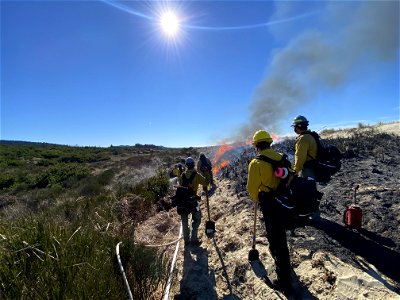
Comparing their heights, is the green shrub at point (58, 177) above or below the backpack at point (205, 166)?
below

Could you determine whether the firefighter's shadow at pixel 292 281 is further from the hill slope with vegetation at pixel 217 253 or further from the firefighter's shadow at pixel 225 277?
the firefighter's shadow at pixel 225 277

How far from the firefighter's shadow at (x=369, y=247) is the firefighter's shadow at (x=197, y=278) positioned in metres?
2.38

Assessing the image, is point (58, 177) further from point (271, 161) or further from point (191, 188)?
point (271, 161)

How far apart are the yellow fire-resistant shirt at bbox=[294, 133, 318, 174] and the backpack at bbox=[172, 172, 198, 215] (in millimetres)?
2444

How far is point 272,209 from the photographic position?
195 inches

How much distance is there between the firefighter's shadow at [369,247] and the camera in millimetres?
4805

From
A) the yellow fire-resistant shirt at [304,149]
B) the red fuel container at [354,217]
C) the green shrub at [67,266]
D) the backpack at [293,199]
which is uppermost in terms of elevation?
the yellow fire-resistant shirt at [304,149]

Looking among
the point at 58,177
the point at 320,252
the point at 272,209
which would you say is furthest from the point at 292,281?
the point at 58,177

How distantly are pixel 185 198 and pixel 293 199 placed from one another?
3.23m

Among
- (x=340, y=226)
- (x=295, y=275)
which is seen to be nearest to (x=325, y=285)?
(x=295, y=275)

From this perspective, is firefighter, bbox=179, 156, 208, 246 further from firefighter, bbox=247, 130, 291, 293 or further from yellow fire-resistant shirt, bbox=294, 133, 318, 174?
firefighter, bbox=247, 130, 291, 293

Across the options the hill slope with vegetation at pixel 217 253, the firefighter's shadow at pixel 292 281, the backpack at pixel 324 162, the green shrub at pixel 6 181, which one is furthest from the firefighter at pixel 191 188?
the green shrub at pixel 6 181

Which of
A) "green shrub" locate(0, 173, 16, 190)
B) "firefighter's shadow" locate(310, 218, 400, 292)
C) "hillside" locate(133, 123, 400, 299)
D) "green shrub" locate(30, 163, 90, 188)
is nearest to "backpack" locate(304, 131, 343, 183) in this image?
"hillside" locate(133, 123, 400, 299)

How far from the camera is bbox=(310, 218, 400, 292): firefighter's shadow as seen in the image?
15.8ft
